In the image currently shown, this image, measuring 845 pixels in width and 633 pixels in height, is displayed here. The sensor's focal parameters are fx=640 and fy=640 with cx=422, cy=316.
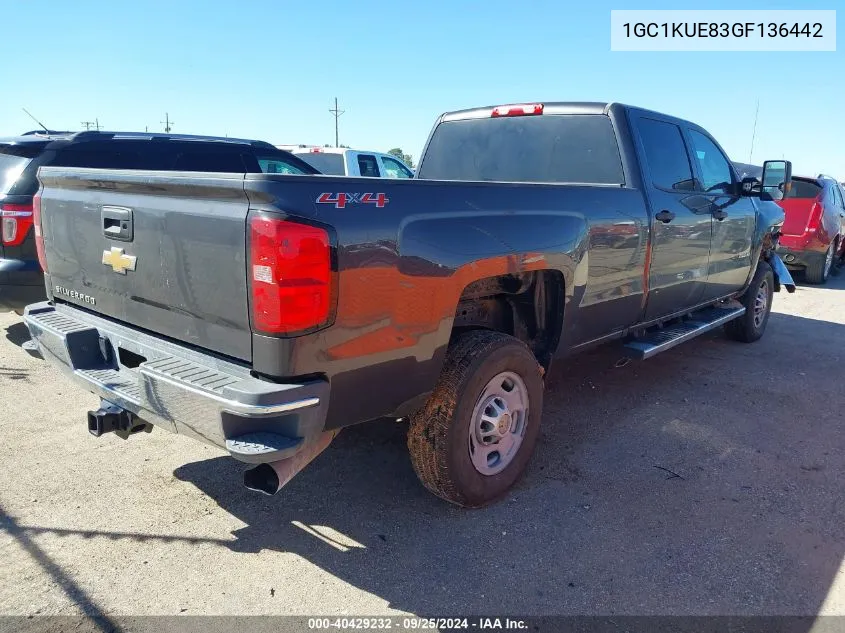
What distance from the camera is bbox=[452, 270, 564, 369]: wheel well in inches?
135

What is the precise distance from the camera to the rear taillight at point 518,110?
4.74m

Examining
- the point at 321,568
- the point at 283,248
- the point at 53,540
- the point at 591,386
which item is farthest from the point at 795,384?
the point at 53,540

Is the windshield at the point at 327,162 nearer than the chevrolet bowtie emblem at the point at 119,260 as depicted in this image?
No

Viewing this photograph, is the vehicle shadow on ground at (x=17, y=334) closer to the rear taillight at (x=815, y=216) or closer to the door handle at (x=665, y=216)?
the door handle at (x=665, y=216)

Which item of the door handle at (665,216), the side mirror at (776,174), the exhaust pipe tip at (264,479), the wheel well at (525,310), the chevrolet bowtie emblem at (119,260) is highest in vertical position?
the side mirror at (776,174)

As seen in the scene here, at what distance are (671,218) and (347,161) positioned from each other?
790cm

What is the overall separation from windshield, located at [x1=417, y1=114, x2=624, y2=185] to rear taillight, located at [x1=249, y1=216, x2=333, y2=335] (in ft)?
8.89

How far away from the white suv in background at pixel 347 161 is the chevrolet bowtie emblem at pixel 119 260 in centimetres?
862

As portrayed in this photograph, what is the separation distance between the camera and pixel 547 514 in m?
3.26

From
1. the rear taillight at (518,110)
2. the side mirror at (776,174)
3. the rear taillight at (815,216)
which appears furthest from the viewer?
the rear taillight at (815,216)

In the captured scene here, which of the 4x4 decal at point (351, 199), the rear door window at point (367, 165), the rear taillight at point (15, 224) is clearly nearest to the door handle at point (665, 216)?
the 4x4 decal at point (351, 199)

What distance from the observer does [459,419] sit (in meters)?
3.01

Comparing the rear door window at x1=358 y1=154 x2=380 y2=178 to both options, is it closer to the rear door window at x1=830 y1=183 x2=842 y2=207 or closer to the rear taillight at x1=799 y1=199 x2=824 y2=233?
the rear taillight at x1=799 y1=199 x2=824 y2=233

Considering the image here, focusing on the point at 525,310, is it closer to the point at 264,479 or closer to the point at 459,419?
the point at 459,419
